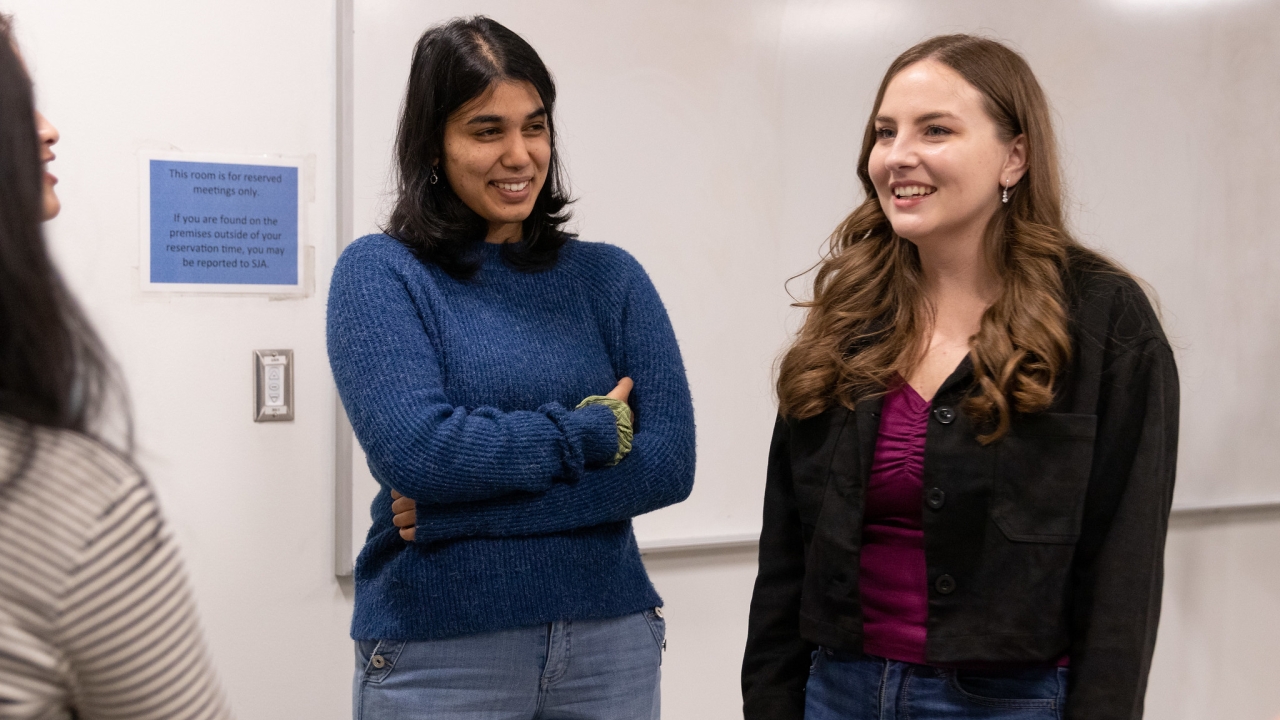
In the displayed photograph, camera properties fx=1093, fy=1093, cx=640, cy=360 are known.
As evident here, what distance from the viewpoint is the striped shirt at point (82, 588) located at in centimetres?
72

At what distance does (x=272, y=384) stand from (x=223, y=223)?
0.35 metres

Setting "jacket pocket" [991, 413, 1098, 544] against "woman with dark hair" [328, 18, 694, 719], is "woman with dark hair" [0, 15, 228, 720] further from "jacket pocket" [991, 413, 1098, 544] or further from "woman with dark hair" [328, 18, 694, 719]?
"jacket pocket" [991, 413, 1098, 544]

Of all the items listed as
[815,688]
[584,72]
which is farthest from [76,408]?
[584,72]

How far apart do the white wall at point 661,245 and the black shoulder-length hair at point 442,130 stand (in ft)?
1.65

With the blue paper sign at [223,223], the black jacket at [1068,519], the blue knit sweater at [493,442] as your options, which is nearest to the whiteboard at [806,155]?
the blue paper sign at [223,223]

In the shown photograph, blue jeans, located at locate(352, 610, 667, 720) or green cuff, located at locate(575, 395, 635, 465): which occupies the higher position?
green cuff, located at locate(575, 395, 635, 465)

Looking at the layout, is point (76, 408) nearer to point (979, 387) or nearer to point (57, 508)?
point (57, 508)

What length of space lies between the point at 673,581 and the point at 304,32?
1.56 m

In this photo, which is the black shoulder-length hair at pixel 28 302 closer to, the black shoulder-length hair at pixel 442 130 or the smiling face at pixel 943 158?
the black shoulder-length hair at pixel 442 130

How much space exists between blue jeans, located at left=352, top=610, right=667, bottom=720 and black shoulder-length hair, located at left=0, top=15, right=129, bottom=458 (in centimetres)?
88

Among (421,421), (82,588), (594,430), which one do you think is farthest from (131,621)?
(594,430)

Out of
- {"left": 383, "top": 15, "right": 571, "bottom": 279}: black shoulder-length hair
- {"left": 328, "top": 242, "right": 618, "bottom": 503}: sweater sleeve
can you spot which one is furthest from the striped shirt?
{"left": 383, "top": 15, "right": 571, "bottom": 279}: black shoulder-length hair

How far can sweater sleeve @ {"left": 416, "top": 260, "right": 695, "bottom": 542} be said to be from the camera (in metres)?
1.57

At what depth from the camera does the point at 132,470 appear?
77 cm
